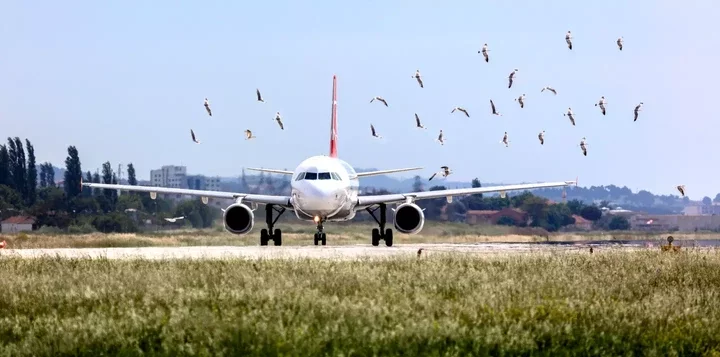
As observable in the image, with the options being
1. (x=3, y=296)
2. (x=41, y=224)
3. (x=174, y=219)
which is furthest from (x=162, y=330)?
(x=41, y=224)

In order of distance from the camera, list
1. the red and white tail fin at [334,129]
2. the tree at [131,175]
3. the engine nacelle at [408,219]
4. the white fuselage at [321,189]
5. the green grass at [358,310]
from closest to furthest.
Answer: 1. the green grass at [358,310]
2. the white fuselage at [321,189]
3. the engine nacelle at [408,219]
4. the red and white tail fin at [334,129]
5. the tree at [131,175]

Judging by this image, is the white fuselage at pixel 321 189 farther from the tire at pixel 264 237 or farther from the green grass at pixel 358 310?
the green grass at pixel 358 310

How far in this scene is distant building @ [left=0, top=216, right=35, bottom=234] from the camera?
76875 millimetres

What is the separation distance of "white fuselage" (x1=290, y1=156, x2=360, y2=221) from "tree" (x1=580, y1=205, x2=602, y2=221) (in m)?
50.3

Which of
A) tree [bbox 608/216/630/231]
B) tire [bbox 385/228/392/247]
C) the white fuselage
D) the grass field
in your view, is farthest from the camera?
tree [bbox 608/216/630/231]

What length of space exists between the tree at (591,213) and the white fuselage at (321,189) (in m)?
50.3

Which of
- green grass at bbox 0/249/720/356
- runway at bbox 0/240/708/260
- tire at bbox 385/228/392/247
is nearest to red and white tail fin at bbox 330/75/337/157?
tire at bbox 385/228/392/247

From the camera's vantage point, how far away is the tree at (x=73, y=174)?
94.5 metres

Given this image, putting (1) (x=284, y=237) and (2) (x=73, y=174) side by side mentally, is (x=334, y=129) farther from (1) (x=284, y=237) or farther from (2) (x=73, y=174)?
(2) (x=73, y=174)

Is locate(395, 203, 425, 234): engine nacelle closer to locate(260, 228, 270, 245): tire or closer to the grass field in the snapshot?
locate(260, 228, 270, 245): tire

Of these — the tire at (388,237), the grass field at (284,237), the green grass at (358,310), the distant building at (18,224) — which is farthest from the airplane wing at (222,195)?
the distant building at (18,224)

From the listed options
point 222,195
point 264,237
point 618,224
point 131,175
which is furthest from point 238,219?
point 131,175

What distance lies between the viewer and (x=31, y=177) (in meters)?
98.9

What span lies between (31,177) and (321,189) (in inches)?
2383
